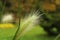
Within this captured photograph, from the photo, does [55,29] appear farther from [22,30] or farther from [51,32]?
[22,30]

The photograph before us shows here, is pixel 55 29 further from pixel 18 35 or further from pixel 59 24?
pixel 18 35

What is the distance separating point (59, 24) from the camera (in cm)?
614

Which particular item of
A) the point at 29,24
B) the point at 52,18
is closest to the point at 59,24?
the point at 52,18

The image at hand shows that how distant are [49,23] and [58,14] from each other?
329 mm

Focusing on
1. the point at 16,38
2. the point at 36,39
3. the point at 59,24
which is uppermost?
the point at 59,24

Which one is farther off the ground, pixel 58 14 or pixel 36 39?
pixel 58 14

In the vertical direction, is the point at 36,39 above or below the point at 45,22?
below

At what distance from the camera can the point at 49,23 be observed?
609 cm

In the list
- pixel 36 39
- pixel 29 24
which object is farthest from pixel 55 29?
pixel 29 24

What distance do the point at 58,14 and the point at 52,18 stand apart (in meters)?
0.19

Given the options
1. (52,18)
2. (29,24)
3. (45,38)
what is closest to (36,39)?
(45,38)

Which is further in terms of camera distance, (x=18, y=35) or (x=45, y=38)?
(x=45, y=38)

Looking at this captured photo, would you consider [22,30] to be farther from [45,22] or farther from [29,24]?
[45,22]

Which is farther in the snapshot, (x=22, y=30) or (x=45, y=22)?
(x=45, y=22)
